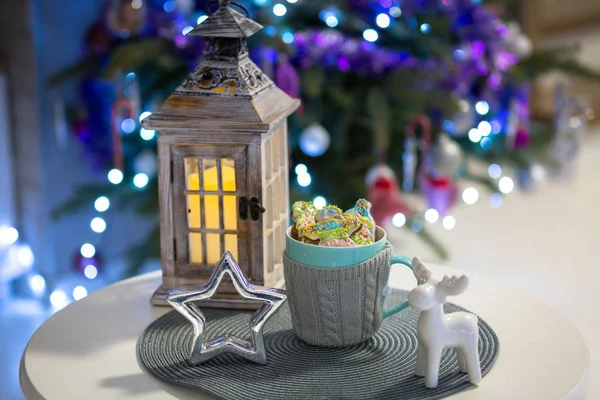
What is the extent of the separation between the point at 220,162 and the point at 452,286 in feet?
1.33

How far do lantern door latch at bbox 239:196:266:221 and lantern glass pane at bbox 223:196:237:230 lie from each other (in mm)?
24

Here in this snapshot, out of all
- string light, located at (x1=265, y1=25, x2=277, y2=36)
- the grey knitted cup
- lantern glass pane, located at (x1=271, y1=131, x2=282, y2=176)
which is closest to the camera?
the grey knitted cup

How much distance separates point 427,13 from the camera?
2266 millimetres

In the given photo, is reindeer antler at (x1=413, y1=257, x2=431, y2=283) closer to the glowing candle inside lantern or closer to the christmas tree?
the glowing candle inside lantern

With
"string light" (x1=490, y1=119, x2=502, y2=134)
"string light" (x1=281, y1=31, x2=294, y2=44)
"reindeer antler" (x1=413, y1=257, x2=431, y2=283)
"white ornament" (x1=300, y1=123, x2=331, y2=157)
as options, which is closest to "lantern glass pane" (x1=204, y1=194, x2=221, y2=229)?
"reindeer antler" (x1=413, y1=257, x2=431, y2=283)

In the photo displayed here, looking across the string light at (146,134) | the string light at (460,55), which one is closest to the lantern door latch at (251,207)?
the string light at (146,134)

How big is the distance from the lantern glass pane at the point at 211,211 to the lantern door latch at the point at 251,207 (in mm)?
46

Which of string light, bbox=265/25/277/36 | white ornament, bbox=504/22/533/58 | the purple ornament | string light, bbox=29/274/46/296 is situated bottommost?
string light, bbox=29/274/46/296

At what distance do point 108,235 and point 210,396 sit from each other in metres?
1.77

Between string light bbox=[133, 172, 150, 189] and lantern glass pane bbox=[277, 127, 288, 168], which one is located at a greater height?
lantern glass pane bbox=[277, 127, 288, 168]

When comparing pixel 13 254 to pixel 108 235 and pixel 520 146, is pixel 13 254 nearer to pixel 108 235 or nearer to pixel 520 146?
pixel 108 235

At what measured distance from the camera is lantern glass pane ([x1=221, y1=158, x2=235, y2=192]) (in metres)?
1.16

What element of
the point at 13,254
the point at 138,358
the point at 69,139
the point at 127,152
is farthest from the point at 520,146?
the point at 138,358

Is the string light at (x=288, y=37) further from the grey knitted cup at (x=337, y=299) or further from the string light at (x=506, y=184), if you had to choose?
the grey knitted cup at (x=337, y=299)
